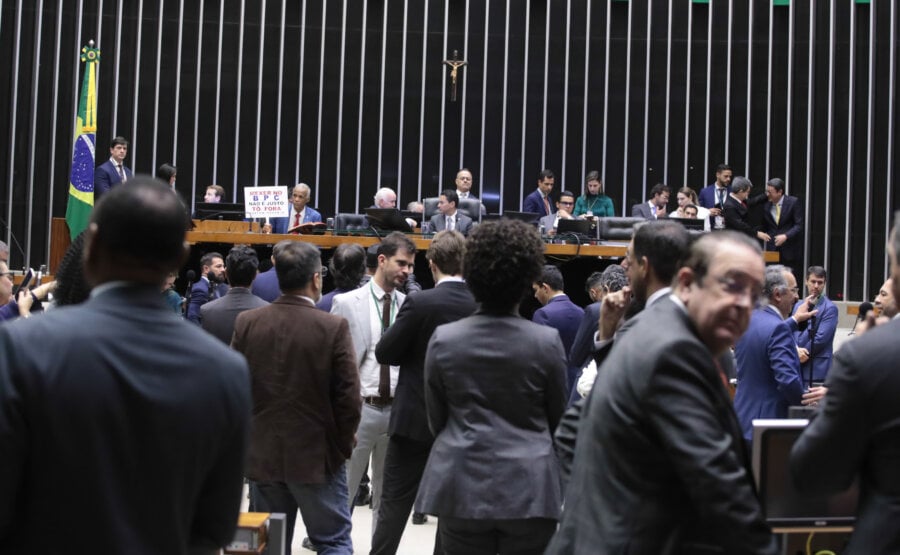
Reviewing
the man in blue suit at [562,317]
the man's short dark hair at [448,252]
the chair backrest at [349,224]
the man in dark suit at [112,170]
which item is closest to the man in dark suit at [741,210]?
the chair backrest at [349,224]

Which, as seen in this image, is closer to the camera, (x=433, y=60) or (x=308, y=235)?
(x=308, y=235)

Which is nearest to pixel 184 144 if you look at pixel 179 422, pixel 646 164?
pixel 646 164

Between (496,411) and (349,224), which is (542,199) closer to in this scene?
(349,224)

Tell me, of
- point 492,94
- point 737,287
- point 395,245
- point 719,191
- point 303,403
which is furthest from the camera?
point 492,94

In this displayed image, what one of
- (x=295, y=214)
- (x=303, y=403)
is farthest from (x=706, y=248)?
(x=295, y=214)

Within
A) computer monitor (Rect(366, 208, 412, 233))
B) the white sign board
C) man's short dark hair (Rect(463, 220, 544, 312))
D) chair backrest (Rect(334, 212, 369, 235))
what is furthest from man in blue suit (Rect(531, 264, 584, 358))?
the white sign board

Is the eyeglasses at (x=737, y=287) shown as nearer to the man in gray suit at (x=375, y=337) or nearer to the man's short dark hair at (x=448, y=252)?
the man's short dark hair at (x=448, y=252)

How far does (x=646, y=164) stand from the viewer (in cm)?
1343

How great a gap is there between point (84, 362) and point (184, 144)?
1168 centimetres

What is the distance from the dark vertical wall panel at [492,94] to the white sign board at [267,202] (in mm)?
3151

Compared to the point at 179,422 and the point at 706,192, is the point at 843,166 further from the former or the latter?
the point at 179,422

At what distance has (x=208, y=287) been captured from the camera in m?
8.44

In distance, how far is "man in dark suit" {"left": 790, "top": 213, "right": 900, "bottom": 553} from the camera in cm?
227

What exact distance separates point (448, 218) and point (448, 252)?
19.8ft
